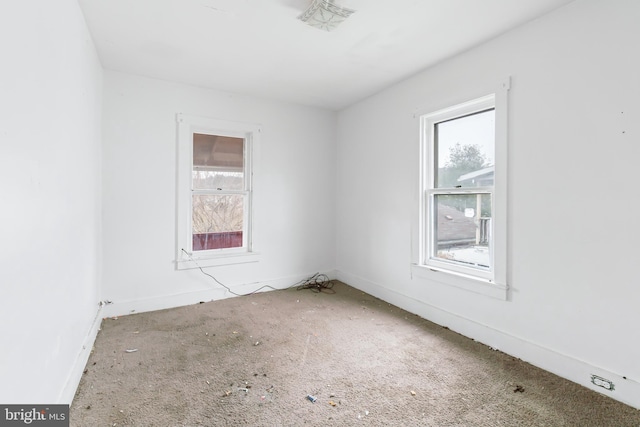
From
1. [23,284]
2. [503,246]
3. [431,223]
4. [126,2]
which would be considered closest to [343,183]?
[431,223]

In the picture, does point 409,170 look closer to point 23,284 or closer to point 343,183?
point 343,183

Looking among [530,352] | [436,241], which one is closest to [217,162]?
[436,241]

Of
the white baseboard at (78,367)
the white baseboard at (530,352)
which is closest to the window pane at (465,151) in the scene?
the white baseboard at (530,352)

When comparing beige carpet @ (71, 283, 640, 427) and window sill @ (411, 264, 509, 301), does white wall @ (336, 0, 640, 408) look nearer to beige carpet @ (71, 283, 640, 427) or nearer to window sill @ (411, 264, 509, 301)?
window sill @ (411, 264, 509, 301)

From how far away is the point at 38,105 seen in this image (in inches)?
54.6

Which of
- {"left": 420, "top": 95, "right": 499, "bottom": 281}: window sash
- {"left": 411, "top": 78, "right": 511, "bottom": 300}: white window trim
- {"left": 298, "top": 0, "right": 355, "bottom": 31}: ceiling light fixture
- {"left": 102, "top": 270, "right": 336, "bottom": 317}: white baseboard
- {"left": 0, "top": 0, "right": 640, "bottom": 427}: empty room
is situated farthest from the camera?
{"left": 102, "top": 270, "right": 336, "bottom": 317}: white baseboard

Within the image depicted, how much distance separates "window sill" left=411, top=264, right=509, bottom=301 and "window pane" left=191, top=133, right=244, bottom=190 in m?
2.34

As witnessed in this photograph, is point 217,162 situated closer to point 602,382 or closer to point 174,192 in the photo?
point 174,192

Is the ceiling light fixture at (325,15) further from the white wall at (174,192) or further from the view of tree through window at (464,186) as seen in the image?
the white wall at (174,192)

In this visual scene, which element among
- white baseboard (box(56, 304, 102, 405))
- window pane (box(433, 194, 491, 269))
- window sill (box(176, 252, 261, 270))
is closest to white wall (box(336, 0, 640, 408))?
window pane (box(433, 194, 491, 269))

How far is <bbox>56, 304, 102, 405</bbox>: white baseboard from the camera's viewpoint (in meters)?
1.75

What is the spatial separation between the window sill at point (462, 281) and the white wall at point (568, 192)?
2.4 inches

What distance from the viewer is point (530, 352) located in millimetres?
2279

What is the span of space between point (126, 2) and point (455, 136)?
9.15 feet
